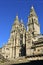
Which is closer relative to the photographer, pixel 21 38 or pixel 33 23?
Answer: pixel 21 38

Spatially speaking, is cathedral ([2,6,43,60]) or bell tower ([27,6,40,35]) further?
bell tower ([27,6,40,35])

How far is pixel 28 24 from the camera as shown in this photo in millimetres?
74625

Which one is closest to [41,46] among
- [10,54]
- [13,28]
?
[10,54]

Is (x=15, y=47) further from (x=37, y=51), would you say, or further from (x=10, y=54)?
(x=37, y=51)

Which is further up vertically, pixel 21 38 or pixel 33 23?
pixel 33 23

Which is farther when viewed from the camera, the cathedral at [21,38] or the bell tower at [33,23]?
the bell tower at [33,23]

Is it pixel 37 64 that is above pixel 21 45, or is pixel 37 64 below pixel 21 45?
below

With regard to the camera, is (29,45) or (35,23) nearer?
(29,45)

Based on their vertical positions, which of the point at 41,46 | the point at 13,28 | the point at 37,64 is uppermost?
the point at 13,28

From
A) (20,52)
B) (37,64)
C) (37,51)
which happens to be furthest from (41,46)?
(37,64)

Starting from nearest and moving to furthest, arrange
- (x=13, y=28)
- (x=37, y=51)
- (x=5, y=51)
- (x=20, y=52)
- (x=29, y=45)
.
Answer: (x=37, y=51)
(x=29, y=45)
(x=20, y=52)
(x=5, y=51)
(x=13, y=28)

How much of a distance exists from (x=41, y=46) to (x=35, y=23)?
68.1 feet

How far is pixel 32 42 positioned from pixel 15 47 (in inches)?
497

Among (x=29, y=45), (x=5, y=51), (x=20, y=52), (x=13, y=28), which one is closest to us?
(x=29, y=45)
